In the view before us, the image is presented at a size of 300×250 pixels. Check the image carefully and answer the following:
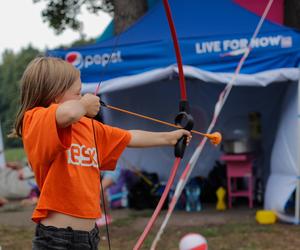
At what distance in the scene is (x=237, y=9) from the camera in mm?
6312

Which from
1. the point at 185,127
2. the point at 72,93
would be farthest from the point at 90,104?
the point at 185,127

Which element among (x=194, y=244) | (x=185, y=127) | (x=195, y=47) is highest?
(x=195, y=47)

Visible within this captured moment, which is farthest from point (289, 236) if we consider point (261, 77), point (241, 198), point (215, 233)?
point (241, 198)

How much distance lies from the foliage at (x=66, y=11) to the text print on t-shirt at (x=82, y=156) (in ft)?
22.4

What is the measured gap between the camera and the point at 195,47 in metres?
5.73

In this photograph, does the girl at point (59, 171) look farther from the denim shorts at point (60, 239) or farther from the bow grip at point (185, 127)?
the bow grip at point (185, 127)

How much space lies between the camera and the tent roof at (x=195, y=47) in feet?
18.3

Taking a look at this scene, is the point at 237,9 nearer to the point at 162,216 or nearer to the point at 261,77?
the point at 261,77

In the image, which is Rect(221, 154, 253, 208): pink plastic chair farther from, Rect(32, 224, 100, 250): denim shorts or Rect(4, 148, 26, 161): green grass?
Rect(4, 148, 26, 161): green grass

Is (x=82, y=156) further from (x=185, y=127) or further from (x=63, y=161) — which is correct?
(x=185, y=127)

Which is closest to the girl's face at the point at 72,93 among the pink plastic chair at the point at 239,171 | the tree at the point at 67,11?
the pink plastic chair at the point at 239,171

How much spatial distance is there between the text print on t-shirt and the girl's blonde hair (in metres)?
0.21

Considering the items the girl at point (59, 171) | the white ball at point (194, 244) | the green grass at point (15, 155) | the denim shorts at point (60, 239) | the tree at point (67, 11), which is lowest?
the green grass at point (15, 155)

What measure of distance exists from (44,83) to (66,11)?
710cm
